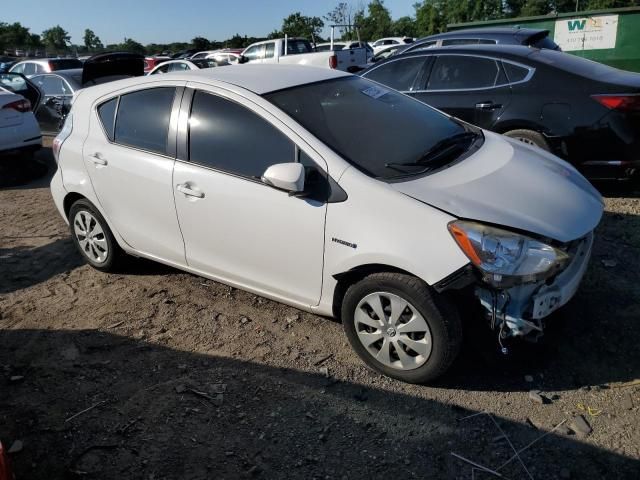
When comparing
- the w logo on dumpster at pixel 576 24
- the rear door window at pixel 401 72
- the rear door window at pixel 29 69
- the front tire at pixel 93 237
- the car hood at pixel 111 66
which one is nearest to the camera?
the front tire at pixel 93 237

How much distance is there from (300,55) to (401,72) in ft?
32.6

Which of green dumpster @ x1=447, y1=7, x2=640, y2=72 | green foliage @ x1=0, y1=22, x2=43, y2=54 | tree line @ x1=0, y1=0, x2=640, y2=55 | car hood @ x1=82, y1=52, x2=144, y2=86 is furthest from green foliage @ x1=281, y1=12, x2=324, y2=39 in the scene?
car hood @ x1=82, y1=52, x2=144, y2=86

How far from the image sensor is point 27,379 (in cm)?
348

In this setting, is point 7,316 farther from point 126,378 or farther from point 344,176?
point 344,176

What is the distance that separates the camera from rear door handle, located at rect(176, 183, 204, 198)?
372 centimetres

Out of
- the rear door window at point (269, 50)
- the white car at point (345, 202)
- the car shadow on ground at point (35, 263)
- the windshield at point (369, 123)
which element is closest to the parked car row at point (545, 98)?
the white car at point (345, 202)

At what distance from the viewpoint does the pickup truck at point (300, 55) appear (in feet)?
51.0

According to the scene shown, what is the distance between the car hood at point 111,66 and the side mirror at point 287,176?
6345 millimetres

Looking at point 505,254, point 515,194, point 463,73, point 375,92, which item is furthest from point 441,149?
point 463,73

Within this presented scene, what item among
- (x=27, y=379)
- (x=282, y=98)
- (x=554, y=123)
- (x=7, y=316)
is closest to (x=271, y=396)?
(x=27, y=379)

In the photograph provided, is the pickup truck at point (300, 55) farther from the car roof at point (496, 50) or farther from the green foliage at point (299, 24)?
the green foliage at point (299, 24)

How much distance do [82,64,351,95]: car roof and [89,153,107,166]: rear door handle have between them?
52cm

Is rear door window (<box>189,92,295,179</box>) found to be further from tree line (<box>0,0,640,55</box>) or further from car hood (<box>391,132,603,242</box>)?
tree line (<box>0,0,640,55</box>)

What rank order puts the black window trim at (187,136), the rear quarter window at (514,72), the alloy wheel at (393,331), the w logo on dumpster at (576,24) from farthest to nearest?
the w logo on dumpster at (576,24)
the rear quarter window at (514,72)
the black window trim at (187,136)
the alloy wheel at (393,331)
